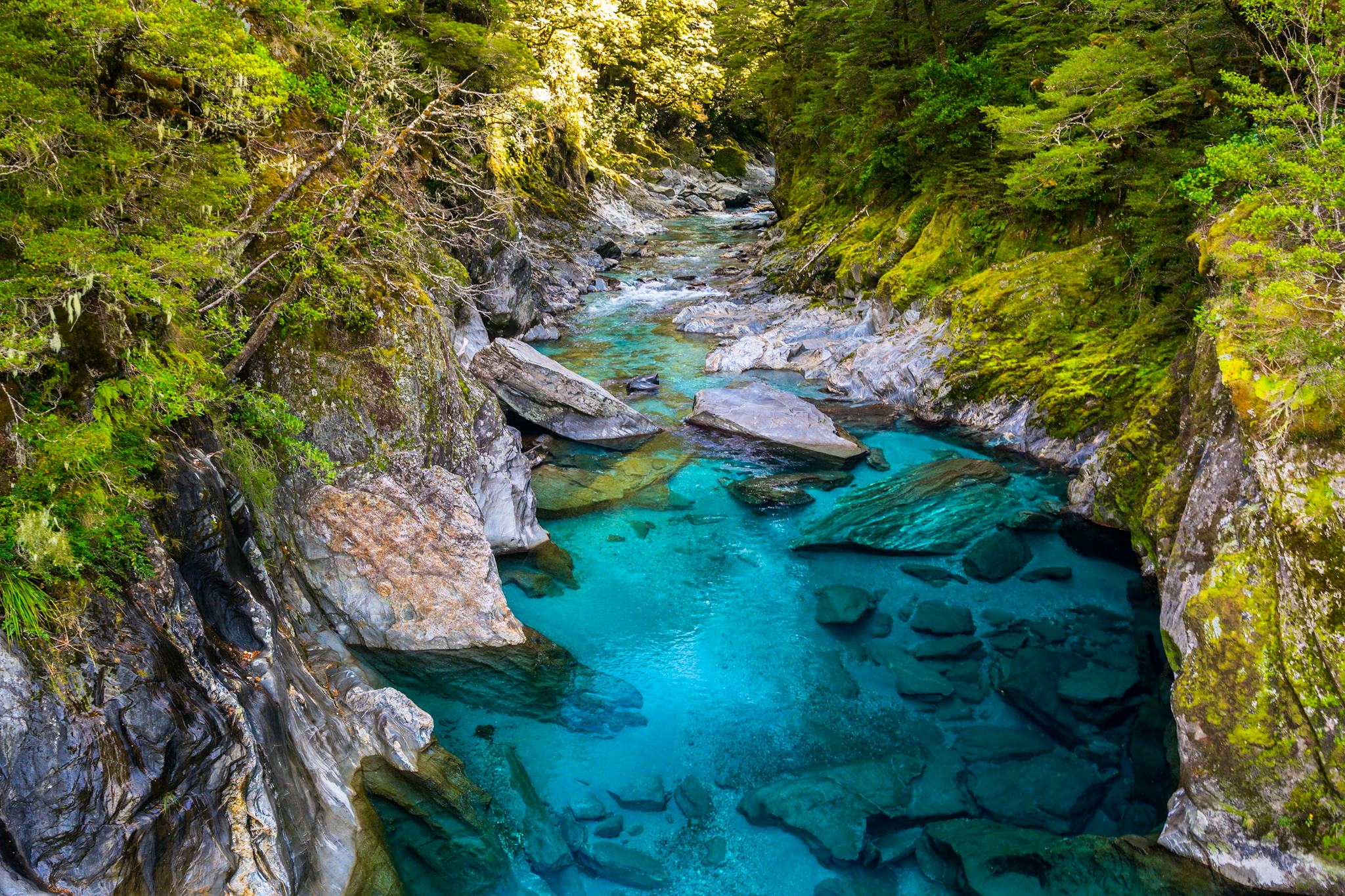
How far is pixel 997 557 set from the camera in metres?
8.95

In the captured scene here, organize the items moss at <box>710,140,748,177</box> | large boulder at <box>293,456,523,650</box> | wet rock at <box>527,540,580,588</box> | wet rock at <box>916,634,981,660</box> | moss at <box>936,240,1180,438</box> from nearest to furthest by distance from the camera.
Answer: large boulder at <box>293,456,523,650</box> < wet rock at <box>916,634,981,660</box> < wet rock at <box>527,540,580,588</box> < moss at <box>936,240,1180,438</box> < moss at <box>710,140,748,177</box>

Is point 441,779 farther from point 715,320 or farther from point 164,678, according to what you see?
point 715,320

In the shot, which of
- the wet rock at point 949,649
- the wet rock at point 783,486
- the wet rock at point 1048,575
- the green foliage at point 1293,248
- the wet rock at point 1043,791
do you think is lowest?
the wet rock at point 1043,791

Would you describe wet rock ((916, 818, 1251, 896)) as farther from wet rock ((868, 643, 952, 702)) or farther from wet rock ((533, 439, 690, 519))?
wet rock ((533, 439, 690, 519))

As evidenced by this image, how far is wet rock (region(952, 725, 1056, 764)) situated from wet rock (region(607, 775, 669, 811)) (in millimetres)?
2632

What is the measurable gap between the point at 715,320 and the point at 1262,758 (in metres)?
Result: 15.6

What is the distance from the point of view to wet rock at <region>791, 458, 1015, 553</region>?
9.51 meters

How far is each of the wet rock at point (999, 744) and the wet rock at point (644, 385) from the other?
31.3 feet

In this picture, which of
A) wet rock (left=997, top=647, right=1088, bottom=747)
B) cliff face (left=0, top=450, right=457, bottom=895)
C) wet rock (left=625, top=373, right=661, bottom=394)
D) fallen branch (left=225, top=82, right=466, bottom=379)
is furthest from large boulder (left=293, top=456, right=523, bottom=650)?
wet rock (left=625, top=373, right=661, bottom=394)

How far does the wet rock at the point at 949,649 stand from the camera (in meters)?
7.59

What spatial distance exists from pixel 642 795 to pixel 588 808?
0.45 meters

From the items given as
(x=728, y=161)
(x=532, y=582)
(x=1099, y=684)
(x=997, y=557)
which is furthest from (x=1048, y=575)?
(x=728, y=161)

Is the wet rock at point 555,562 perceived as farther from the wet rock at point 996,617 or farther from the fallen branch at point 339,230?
the wet rock at point 996,617

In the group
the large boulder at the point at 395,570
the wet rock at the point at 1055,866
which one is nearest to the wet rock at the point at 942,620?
the wet rock at the point at 1055,866
